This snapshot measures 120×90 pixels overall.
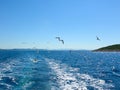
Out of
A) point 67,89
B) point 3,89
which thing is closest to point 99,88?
point 67,89

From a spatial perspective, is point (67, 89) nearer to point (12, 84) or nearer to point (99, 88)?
point (99, 88)

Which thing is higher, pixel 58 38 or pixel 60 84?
pixel 58 38

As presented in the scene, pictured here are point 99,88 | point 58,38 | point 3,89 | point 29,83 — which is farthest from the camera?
point 29,83

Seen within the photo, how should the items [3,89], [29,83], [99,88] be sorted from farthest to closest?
[29,83], [99,88], [3,89]

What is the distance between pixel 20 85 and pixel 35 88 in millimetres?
3631

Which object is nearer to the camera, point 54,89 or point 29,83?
point 54,89

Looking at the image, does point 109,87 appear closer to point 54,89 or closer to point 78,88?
point 78,88

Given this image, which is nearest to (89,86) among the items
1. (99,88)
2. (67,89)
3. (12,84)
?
(99,88)

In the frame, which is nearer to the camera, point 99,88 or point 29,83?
point 99,88

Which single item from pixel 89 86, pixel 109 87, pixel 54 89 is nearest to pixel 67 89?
pixel 54 89

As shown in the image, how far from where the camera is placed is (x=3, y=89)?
3741 centimetres

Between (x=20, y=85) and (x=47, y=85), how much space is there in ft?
14.5

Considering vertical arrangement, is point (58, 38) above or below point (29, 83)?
above

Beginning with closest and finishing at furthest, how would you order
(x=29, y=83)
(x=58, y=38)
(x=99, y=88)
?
(x=58, y=38) < (x=99, y=88) < (x=29, y=83)
